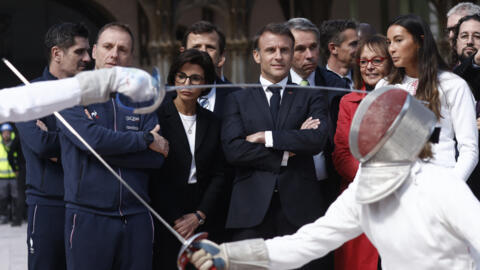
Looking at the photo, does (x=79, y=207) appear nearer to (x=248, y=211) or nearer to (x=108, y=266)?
(x=108, y=266)

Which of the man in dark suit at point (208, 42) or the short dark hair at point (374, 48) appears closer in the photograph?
the short dark hair at point (374, 48)

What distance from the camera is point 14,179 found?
10375 millimetres

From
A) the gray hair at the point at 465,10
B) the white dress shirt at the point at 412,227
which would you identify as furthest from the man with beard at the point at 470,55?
the white dress shirt at the point at 412,227

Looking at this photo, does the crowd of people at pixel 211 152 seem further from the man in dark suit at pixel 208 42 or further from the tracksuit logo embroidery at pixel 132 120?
the man in dark suit at pixel 208 42

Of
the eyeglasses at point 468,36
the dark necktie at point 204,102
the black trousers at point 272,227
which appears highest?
the eyeglasses at point 468,36

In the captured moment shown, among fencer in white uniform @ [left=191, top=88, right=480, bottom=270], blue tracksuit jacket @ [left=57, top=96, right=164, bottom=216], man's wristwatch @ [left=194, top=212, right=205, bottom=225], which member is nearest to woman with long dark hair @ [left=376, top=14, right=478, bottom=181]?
fencer in white uniform @ [left=191, top=88, right=480, bottom=270]

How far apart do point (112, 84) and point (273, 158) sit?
4.56ft

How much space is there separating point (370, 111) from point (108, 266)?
1.66 m

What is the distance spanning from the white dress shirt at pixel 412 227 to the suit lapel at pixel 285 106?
4.16 feet

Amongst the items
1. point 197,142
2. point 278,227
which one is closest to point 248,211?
point 278,227

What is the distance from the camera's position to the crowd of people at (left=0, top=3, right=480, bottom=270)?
3295mm

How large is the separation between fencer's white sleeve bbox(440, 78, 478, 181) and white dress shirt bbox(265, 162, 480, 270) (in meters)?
0.89

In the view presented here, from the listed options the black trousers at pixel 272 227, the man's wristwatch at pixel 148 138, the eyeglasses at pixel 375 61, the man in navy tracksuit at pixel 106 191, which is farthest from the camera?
the eyeglasses at pixel 375 61

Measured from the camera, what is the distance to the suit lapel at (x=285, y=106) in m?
3.70
